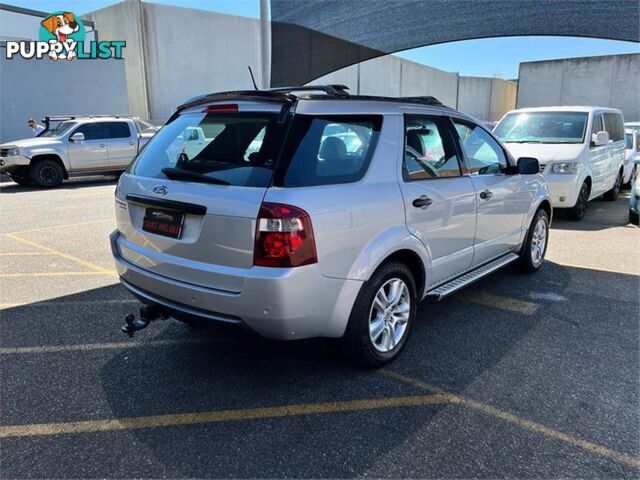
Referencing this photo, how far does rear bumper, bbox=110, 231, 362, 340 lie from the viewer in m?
2.79

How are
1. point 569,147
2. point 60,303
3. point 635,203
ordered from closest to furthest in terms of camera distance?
point 60,303 → point 635,203 → point 569,147

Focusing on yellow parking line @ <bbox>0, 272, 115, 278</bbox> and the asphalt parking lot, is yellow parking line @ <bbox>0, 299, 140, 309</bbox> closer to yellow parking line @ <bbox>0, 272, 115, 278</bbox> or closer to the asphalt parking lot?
the asphalt parking lot

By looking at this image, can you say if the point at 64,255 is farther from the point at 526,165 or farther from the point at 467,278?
the point at 526,165

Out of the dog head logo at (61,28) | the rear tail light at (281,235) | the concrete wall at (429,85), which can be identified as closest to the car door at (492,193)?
the rear tail light at (281,235)

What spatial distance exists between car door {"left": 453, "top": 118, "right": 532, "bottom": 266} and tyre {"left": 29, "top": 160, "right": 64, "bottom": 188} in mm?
12215

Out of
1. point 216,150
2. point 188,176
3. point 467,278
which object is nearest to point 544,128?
point 467,278

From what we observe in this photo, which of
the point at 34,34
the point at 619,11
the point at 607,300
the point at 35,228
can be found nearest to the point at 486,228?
the point at 607,300

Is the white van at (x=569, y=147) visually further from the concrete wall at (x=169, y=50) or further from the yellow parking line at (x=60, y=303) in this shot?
the concrete wall at (x=169, y=50)

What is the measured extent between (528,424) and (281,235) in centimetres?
175

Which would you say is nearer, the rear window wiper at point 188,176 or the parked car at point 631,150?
the rear window wiper at point 188,176

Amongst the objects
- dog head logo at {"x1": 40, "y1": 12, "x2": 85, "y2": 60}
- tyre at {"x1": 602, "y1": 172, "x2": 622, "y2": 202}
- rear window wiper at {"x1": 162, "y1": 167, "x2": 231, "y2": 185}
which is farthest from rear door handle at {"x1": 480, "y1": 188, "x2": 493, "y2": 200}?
dog head logo at {"x1": 40, "y1": 12, "x2": 85, "y2": 60}

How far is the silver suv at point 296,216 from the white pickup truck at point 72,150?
1127cm

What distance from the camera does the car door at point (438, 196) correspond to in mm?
3604

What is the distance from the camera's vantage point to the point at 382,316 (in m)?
3.45
